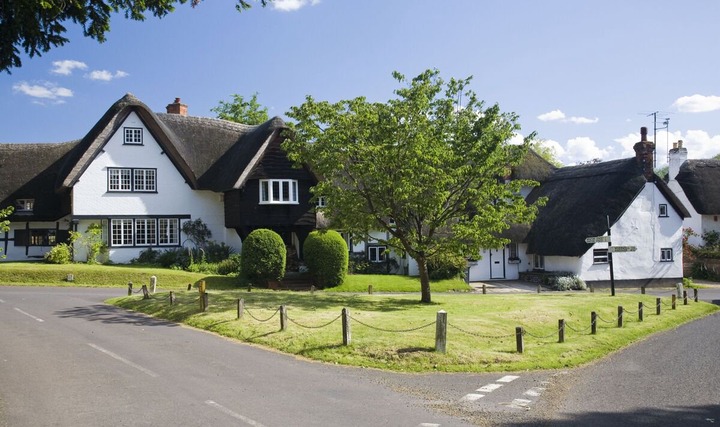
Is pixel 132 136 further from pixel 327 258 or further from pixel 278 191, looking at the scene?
pixel 327 258

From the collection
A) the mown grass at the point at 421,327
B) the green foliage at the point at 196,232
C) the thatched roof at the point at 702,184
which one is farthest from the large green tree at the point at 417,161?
the thatched roof at the point at 702,184

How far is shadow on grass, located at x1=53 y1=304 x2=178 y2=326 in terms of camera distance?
60.1 ft

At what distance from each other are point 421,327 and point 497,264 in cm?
2613

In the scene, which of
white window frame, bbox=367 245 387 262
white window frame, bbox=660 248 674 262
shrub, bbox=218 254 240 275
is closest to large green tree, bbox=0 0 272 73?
shrub, bbox=218 254 240 275

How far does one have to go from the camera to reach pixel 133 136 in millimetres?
34969

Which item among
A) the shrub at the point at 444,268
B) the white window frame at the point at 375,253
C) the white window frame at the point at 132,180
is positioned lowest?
the shrub at the point at 444,268

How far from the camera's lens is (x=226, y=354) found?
14094 millimetres

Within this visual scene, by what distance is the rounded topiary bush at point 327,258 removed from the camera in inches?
1230

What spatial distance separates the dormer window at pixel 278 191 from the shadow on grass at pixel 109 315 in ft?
46.9

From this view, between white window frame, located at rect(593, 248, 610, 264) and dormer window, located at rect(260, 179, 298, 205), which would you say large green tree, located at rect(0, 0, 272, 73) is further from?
white window frame, located at rect(593, 248, 610, 264)

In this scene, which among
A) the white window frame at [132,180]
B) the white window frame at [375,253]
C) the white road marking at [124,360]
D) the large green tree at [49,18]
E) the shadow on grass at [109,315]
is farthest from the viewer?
the white window frame at [375,253]

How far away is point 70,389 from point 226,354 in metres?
4.02

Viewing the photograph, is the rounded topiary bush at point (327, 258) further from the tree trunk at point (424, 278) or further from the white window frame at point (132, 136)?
the white window frame at point (132, 136)

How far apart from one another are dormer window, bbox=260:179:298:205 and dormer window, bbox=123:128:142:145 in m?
7.95
